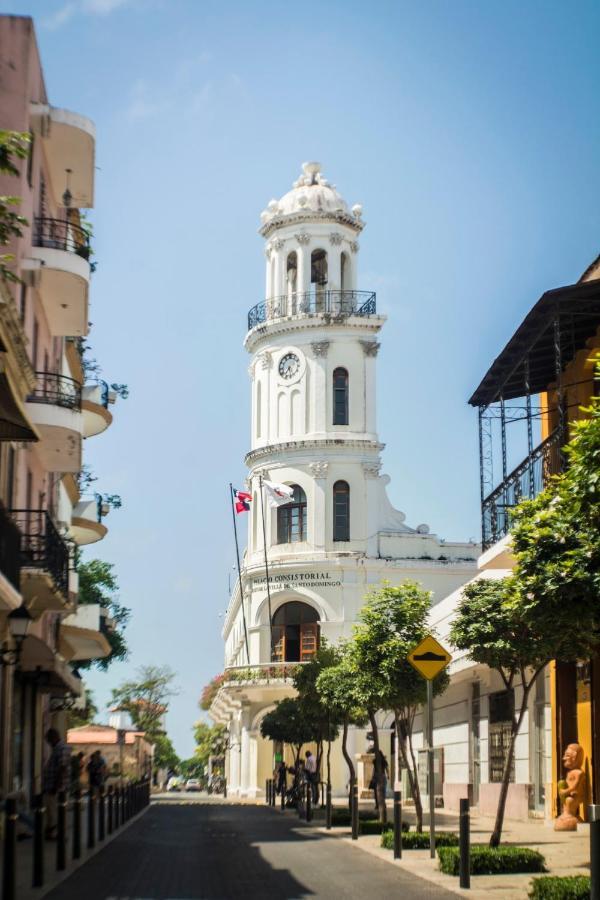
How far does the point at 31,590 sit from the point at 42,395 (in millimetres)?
4040

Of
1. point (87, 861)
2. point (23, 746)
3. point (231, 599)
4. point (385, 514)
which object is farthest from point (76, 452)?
point (231, 599)

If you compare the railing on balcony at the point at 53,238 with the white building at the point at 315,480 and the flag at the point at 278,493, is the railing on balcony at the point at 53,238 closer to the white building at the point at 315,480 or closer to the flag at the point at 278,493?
the flag at the point at 278,493

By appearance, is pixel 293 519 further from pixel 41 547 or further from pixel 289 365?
pixel 41 547

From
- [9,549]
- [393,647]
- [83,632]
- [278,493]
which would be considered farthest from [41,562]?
[278,493]

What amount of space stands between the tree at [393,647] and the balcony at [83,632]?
37.6ft

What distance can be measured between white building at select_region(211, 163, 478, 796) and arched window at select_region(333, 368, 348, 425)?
0.05 m

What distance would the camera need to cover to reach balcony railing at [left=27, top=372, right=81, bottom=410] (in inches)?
1092

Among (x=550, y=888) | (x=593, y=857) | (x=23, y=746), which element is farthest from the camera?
(x=23, y=746)

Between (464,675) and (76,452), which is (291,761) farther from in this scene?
(76,452)

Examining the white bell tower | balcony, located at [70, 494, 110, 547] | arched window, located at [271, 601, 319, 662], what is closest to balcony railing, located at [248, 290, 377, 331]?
the white bell tower

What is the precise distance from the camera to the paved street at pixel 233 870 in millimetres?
15953

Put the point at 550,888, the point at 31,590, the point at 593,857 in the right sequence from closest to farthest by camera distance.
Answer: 1. the point at 593,857
2. the point at 550,888
3. the point at 31,590

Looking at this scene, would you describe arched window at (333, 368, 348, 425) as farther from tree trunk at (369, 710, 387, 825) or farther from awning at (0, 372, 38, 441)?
awning at (0, 372, 38, 441)

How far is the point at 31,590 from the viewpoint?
2639 centimetres
